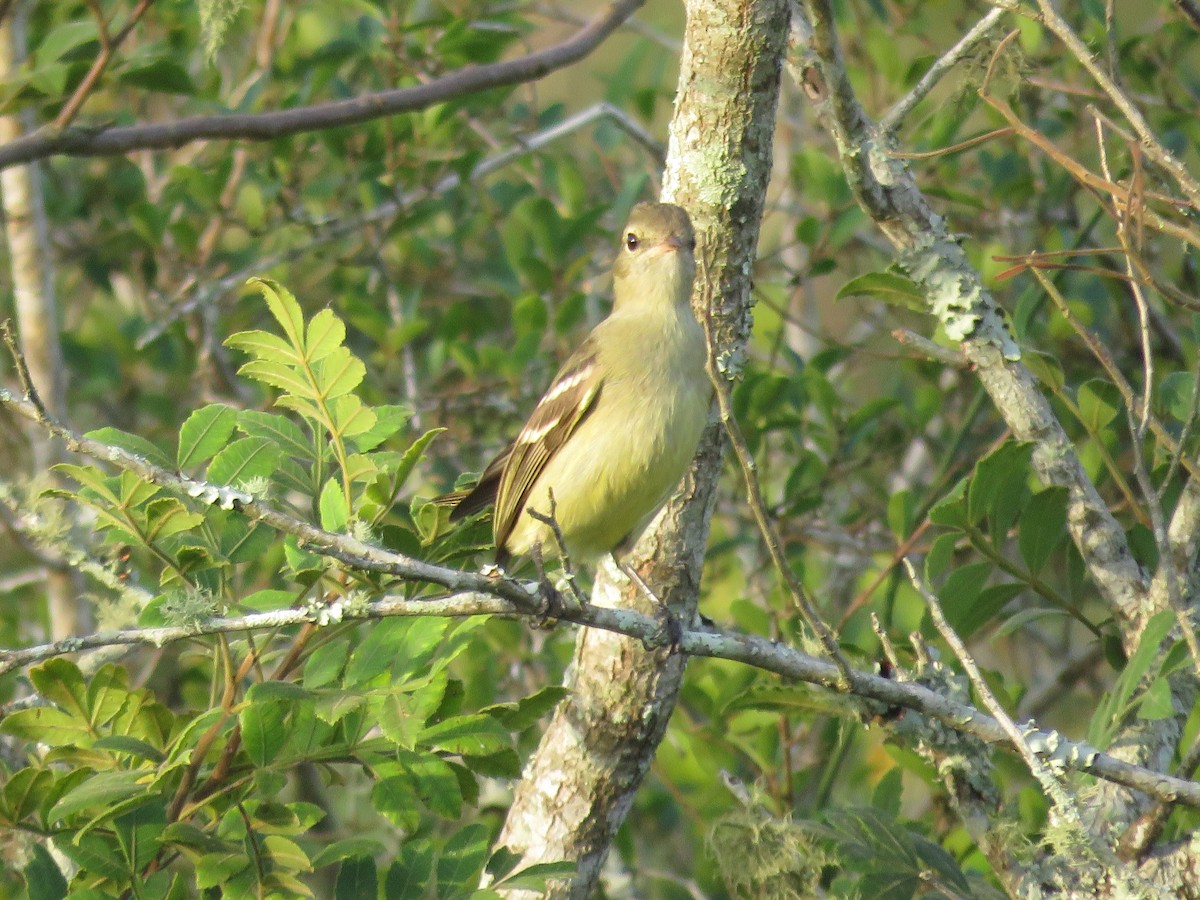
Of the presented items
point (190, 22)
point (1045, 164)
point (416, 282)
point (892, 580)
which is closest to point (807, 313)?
point (1045, 164)

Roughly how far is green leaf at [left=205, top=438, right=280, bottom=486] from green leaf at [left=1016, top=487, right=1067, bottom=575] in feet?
6.07

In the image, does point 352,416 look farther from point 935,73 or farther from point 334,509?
point 935,73

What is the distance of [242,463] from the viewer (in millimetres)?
2824

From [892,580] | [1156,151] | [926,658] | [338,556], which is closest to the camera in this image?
[338,556]

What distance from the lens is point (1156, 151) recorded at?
2621 mm

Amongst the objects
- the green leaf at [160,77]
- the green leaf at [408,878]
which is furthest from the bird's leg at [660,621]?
the green leaf at [160,77]

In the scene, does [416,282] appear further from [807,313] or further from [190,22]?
[807,313]

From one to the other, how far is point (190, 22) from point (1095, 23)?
3.58 m

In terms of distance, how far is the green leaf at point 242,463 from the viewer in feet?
9.23

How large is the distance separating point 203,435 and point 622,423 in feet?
4.21

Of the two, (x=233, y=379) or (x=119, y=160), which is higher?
(x=119, y=160)

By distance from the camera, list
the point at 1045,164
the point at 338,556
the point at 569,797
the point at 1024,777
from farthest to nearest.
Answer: the point at 1045,164, the point at 1024,777, the point at 569,797, the point at 338,556

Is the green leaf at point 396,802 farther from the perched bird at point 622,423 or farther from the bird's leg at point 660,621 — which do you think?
the perched bird at point 622,423

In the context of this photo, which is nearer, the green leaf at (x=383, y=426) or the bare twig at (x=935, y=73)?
the green leaf at (x=383, y=426)
